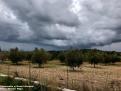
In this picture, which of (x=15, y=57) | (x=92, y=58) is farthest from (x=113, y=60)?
(x=15, y=57)

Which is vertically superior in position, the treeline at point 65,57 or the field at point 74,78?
the treeline at point 65,57

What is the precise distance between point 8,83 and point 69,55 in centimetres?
6176

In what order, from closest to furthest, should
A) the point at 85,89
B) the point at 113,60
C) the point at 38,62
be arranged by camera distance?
the point at 85,89, the point at 38,62, the point at 113,60

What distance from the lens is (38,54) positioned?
94.5 m

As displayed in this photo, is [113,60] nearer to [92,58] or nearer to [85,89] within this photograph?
[92,58]

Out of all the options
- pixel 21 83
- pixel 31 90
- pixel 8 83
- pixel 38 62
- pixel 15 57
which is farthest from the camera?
pixel 15 57

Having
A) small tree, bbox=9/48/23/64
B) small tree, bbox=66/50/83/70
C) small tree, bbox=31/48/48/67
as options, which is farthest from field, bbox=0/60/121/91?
small tree, bbox=9/48/23/64

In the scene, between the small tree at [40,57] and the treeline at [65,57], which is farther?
the small tree at [40,57]

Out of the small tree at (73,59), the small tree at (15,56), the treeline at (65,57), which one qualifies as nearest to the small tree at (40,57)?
the treeline at (65,57)

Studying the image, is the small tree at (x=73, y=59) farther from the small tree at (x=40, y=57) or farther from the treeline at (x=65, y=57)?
the small tree at (x=40, y=57)

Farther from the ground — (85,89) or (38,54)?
(38,54)

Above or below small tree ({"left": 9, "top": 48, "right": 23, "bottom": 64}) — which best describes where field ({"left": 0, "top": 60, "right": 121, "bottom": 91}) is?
below

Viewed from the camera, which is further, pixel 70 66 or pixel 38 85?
pixel 70 66

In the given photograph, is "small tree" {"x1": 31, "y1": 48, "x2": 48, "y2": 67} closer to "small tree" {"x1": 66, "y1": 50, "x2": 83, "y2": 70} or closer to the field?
"small tree" {"x1": 66, "y1": 50, "x2": 83, "y2": 70}
